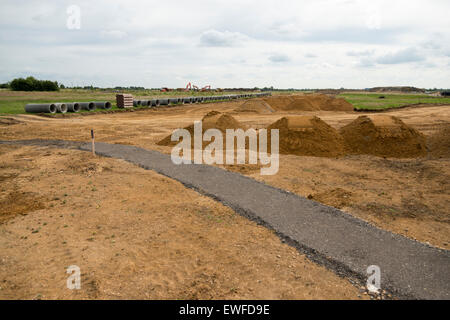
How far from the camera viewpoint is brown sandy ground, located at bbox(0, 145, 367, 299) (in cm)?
498

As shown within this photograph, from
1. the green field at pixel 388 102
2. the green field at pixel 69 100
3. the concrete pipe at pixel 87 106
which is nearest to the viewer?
the concrete pipe at pixel 87 106

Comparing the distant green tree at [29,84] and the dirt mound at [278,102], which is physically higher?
the distant green tree at [29,84]

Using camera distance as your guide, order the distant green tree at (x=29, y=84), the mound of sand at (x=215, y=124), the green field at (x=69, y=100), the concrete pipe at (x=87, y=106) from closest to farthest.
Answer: the mound of sand at (x=215, y=124)
the concrete pipe at (x=87, y=106)
the green field at (x=69, y=100)
the distant green tree at (x=29, y=84)

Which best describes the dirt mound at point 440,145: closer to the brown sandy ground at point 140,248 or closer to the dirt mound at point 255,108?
the brown sandy ground at point 140,248

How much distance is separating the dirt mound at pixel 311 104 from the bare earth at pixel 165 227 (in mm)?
35069

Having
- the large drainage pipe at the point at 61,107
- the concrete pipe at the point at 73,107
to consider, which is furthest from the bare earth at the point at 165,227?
the concrete pipe at the point at 73,107

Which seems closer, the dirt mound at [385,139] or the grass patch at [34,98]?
the dirt mound at [385,139]

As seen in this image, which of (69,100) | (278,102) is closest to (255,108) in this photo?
(278,102)

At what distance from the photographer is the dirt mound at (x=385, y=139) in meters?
16.7

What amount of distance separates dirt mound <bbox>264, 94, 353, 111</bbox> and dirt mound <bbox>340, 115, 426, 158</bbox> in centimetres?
2923

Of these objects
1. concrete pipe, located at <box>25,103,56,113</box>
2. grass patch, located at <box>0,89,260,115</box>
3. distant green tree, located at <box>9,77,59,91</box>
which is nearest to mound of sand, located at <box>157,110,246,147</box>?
concrete pipe, located at <box>25,103,56,113</box>

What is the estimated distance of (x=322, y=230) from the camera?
7.05 m

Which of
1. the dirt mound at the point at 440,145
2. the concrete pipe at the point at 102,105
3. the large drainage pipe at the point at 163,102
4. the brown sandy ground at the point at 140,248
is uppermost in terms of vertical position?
the large drainage pipe at the point at 163,102
